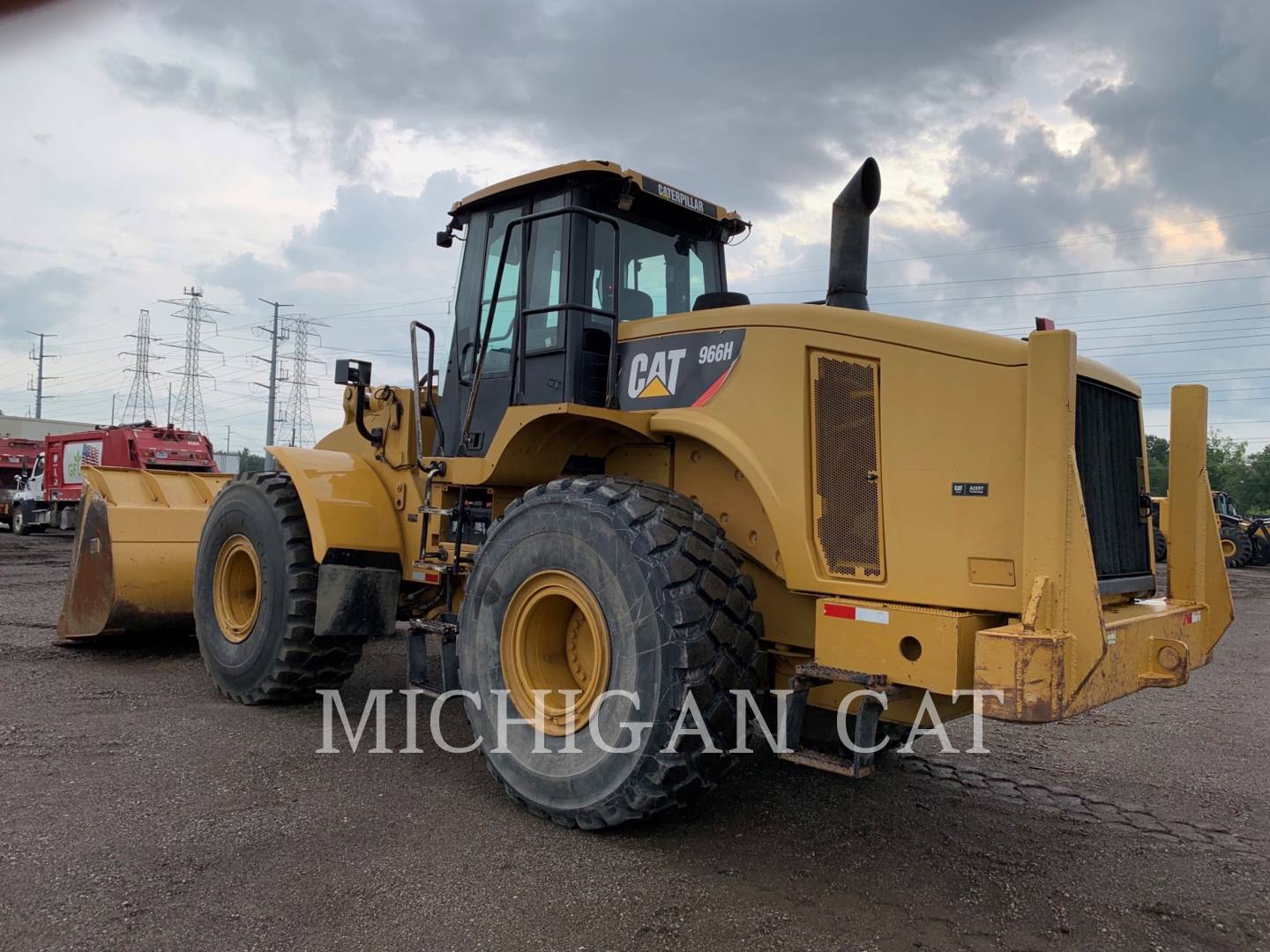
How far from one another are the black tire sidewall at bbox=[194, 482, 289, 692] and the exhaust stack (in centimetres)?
356

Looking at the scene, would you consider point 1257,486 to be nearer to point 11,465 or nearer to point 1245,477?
point 1245,477

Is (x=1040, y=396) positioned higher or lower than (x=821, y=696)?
higher

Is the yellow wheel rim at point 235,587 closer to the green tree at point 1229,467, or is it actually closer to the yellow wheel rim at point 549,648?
the yellow wheel rim at point 549,648

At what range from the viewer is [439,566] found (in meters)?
5.34

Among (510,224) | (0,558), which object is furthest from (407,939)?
(0,558)

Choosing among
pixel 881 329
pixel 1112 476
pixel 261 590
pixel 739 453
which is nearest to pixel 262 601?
pixel 261 590

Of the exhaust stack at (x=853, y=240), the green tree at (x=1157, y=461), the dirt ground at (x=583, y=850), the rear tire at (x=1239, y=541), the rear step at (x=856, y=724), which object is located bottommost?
the dirt ground at (x=583, y=850)

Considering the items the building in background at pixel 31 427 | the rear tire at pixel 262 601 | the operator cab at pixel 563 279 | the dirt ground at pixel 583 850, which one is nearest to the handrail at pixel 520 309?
the operator cab at pixel 563 279

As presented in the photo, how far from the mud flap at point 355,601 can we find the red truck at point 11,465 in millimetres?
27052

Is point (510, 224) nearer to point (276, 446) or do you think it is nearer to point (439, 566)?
point (439, 566)

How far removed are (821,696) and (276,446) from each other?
398 cm

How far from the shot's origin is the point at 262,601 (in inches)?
233

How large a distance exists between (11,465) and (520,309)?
29.3m

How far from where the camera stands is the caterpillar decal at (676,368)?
14.0 ft
